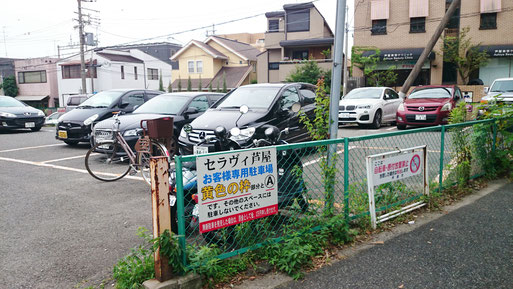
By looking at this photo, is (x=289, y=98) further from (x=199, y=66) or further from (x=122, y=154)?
(x=199, y=66)

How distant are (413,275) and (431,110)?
31.0ft

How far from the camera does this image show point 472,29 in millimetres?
23891

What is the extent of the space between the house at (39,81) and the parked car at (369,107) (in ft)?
120

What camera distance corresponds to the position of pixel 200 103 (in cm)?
930

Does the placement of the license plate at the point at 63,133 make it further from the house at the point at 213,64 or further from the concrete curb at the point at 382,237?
the house at the point at 213,64

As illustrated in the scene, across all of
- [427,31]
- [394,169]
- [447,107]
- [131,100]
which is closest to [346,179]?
[394,169]

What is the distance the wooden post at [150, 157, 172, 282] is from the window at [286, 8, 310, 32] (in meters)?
31.8

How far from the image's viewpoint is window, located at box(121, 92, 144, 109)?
418 inches

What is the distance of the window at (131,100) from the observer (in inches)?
418

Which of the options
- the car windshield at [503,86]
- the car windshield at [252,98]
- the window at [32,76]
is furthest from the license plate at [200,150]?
the window at [32,76]

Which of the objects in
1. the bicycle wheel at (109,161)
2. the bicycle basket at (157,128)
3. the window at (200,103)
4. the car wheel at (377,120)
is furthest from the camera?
the car wheel at (377,120)

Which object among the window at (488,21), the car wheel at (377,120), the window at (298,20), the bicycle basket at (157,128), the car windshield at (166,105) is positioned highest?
the window at (298,20)

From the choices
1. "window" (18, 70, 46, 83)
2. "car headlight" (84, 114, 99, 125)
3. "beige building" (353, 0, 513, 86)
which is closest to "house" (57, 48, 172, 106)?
"window" (18, 70, 46, 83)

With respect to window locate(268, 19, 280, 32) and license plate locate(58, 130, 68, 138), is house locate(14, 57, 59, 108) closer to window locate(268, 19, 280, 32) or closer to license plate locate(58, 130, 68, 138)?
window locate(268, 19, 280, 32)
